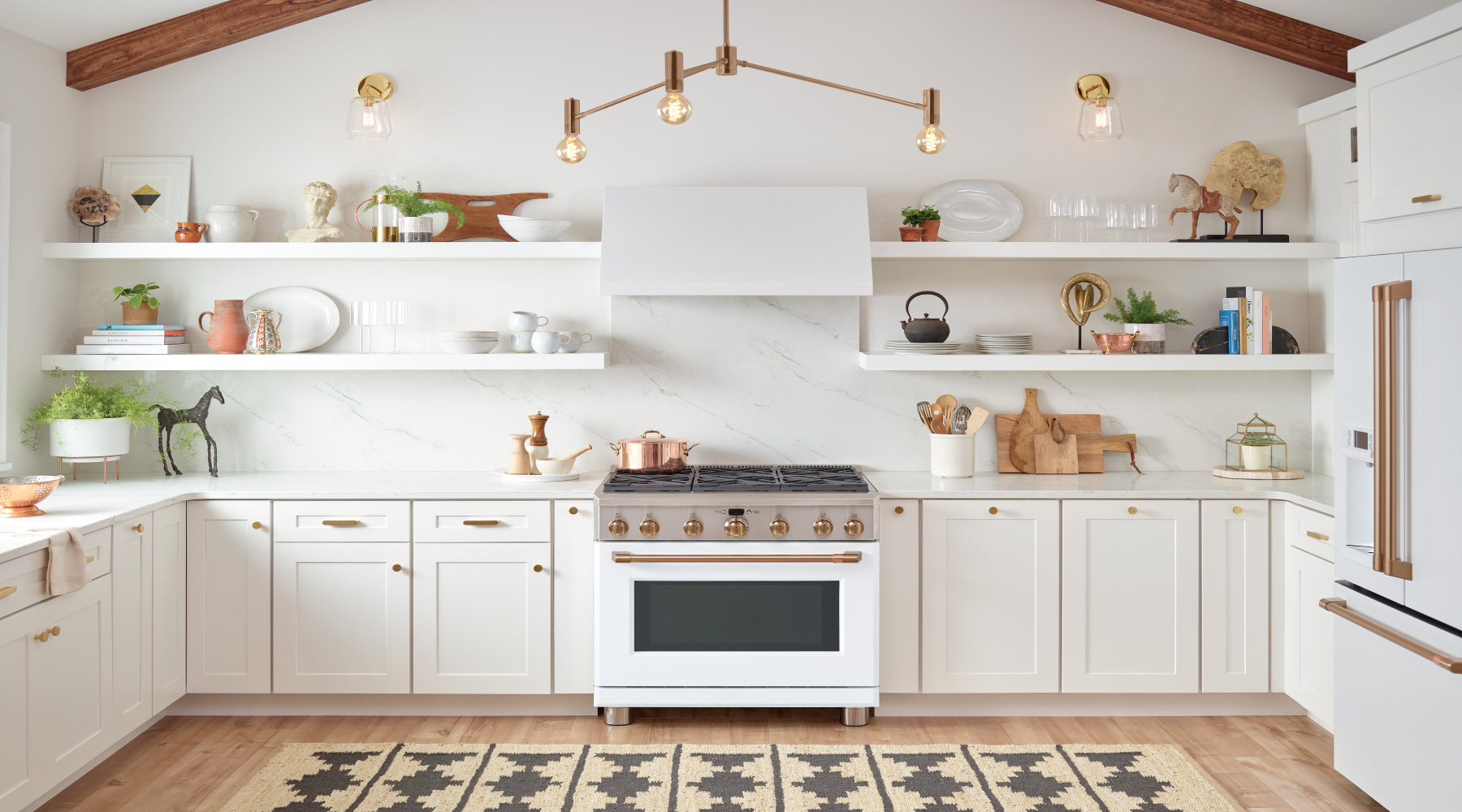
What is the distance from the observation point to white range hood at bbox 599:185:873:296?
362 cm

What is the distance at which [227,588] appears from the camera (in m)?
3.60

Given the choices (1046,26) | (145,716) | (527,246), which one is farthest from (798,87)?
Result: (145,716)

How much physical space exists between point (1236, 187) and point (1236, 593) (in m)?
1.65

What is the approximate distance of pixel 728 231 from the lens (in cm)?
376

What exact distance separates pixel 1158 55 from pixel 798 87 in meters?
1.52

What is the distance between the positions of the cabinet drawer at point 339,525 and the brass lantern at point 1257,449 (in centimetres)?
329

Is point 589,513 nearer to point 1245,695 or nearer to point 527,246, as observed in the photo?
point 527,246

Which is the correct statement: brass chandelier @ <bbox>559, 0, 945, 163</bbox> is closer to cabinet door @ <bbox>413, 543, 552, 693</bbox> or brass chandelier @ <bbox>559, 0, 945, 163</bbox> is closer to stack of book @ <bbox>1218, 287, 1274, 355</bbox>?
cabinet door @ <bbox>413, 543, 552, 693</bbox>

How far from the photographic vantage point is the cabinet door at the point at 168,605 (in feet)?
11.2

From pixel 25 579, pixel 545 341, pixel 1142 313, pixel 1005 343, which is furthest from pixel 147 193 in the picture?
pixel 1142 313

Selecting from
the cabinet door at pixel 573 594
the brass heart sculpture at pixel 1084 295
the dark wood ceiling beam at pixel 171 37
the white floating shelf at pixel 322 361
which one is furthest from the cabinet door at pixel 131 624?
the brass heart sculpture at pixel 1084 295

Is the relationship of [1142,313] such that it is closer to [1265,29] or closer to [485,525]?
[1265,29]

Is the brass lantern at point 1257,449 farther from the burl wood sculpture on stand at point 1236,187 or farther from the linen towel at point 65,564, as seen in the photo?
the linen towel at point 65,564

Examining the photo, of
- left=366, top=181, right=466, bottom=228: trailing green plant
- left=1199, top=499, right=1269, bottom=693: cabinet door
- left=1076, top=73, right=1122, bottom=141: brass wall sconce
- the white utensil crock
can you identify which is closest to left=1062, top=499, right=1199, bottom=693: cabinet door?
left=1199, top=499, right=1269, bottom=693: cabinet door
